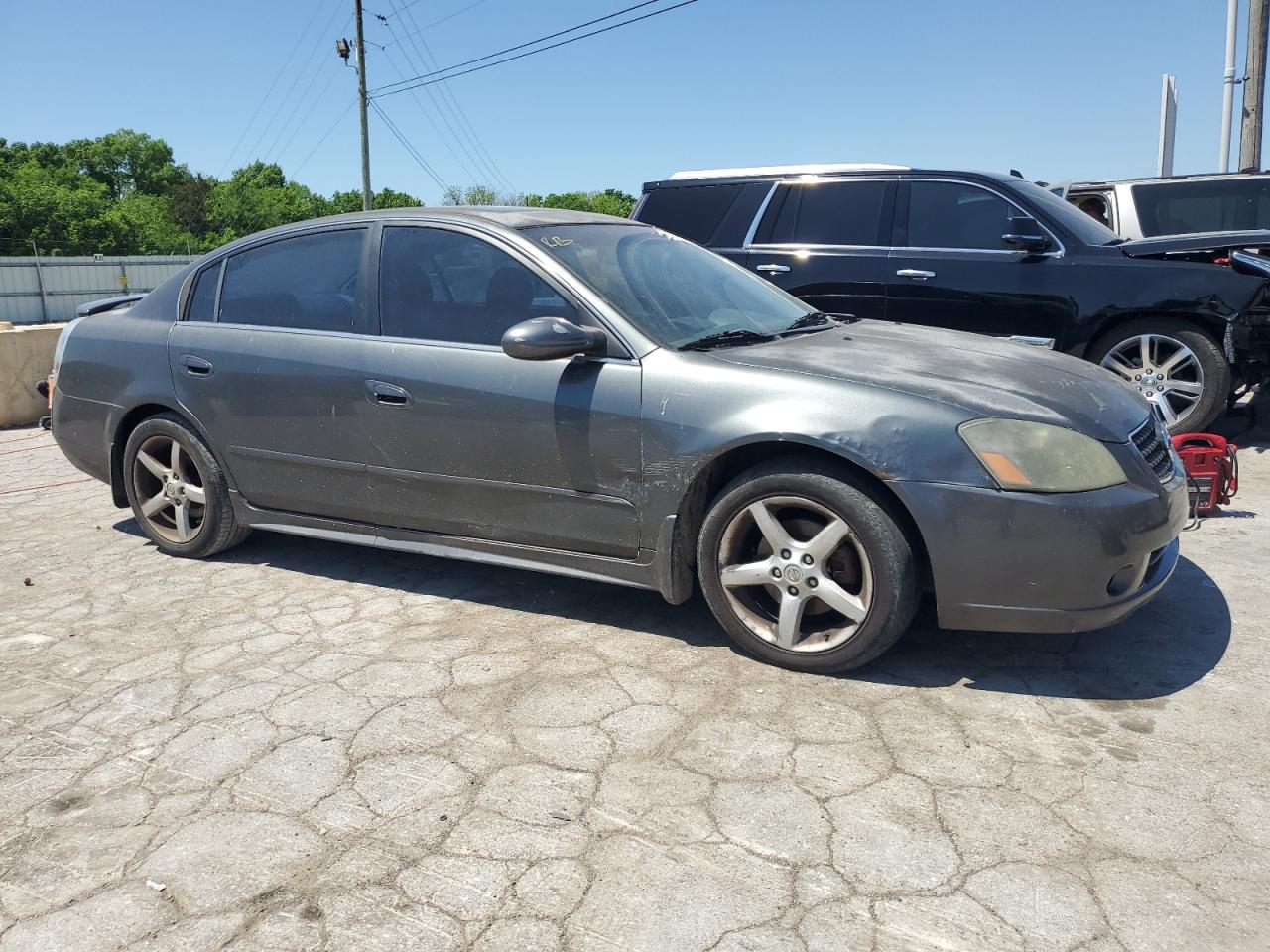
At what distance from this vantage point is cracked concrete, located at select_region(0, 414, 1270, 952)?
2.34 m

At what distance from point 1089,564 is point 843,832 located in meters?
1.23

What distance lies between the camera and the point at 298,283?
4.66 meters

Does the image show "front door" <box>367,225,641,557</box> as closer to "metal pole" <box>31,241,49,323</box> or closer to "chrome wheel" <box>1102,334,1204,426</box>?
"chrome wheel" <box>1102,334,1204,426</box>

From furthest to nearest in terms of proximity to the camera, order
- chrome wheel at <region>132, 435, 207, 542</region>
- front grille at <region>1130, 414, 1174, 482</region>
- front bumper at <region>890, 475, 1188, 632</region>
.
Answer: chrome wheel at <region>132, 435, 207, 542</region> → front grille at <region>1130, 414, 1174, 482</region> → front bumper at <region>890, 475, 1188, 632</region>

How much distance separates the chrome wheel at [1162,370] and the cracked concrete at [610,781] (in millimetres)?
2614

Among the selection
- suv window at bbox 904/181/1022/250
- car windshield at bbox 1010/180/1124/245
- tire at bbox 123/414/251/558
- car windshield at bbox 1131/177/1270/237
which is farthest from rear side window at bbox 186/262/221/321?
car windshield at bbox 1131/177/1270/237

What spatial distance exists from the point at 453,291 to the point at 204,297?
1482 mm

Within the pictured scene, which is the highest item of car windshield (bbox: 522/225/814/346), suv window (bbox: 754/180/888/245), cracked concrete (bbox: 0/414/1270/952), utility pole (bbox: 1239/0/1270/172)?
utility pole (bbox: 1239/0/1270/172)

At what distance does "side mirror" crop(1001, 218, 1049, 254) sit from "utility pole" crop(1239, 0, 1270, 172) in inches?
379

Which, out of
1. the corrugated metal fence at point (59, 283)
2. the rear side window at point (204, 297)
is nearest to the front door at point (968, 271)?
the rear side window at point (204, 297)

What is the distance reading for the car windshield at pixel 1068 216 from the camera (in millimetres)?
6949

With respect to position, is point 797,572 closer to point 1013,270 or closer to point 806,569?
point 806,569

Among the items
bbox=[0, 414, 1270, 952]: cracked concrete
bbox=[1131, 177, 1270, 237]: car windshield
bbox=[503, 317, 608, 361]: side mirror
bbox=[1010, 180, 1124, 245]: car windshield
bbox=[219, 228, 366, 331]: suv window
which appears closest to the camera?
bbox=[0, 414, 1270, 952]: cracked concrete

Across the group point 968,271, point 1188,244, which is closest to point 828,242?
point 968,271
